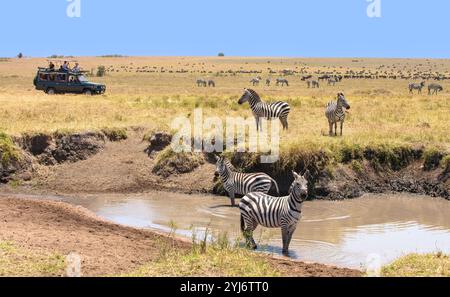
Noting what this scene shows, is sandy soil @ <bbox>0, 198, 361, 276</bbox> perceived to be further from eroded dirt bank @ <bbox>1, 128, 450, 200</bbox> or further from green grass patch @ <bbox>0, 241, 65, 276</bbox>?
eroded dirt bank @ <bbox>1, 128, 450, 200</bbox>

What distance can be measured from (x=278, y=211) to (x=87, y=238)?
149 inches

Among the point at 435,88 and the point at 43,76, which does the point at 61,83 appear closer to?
the point at 43,76

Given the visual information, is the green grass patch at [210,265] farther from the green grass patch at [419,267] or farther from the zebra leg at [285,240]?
the zebra leg at [285,240]

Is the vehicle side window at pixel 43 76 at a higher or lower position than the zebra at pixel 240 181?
higher

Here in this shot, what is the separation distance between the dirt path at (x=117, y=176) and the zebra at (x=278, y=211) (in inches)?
247

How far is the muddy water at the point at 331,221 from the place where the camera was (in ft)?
47.2

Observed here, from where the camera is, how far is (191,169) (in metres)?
21.6

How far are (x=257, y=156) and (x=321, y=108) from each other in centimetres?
1312

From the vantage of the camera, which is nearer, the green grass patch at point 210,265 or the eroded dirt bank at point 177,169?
the green grass patch at point 210,265

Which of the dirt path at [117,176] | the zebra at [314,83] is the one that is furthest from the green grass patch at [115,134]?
the zebra at [314,83]

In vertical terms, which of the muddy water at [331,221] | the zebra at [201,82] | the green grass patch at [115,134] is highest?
the zebra at [201,82]
